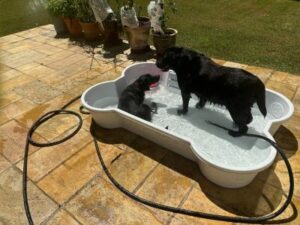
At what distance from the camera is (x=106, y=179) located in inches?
115

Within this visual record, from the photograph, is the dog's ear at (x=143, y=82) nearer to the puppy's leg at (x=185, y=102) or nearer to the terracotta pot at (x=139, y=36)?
the puppy's leg at (x=185, y=102)

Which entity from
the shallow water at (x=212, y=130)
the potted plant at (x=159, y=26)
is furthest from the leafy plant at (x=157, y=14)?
the shallow water at (x=212, y=130)

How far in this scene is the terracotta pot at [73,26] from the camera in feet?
22.1

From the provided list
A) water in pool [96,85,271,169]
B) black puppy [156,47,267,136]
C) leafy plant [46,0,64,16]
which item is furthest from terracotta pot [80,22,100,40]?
black puppy [156,47,267,136]

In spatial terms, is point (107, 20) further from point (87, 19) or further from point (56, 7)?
point (56, 7)

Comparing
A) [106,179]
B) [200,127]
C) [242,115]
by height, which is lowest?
[200,127]

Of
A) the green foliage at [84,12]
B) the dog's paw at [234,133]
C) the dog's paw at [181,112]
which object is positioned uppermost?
the green foliage at [84,12]

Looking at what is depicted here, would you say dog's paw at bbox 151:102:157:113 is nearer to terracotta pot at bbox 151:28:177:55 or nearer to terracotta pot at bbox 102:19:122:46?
terracotta pot at bbox 151:28:177:55

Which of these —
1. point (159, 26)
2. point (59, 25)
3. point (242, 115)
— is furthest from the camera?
point (59, 25)

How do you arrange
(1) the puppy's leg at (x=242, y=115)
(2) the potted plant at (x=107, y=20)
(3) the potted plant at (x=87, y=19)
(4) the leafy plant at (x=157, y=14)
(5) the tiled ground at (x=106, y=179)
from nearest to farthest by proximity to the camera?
(5) the tiled ground at (x=106, y=179), (1) the puppy's leg at (x=242, y=115), (4) the leafy plant at (x=157, y=14), (2) the potted plant at (x=107, y=20), (3) the potted plant at (x=87, y=19)

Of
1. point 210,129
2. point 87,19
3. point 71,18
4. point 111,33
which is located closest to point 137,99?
point 210,129

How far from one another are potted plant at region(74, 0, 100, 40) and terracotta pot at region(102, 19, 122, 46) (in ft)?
1.39

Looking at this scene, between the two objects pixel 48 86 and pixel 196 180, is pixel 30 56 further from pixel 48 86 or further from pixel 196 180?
pixel 196 180

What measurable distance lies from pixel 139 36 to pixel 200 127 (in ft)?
9.41
